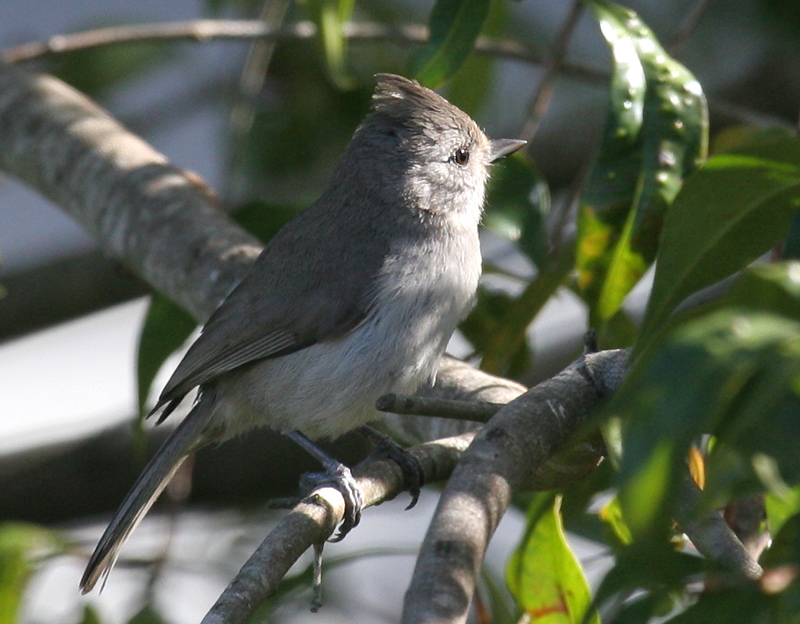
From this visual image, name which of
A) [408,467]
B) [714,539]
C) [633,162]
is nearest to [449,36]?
[633,162]

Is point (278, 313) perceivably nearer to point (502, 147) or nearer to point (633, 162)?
point (502, 147)

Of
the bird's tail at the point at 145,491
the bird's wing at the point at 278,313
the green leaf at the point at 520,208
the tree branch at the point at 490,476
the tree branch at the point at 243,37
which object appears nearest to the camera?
the tree branch at the point at 490,476

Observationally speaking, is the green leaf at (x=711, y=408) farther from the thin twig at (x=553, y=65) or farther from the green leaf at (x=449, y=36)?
the thin twig at (x=553, y=65)

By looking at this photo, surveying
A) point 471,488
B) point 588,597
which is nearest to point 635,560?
point 471,488

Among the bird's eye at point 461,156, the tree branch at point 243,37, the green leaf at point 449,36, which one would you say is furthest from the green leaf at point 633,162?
the tree branch at point 243,37

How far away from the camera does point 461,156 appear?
3.52 meters

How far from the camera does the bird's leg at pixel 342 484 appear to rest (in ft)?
7.48

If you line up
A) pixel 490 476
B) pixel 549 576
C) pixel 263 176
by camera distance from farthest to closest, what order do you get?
pixel 263 176
pixel 549 576
pixel 490 476

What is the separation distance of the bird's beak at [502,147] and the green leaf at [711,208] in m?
1.83

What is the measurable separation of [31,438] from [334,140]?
1980 mm

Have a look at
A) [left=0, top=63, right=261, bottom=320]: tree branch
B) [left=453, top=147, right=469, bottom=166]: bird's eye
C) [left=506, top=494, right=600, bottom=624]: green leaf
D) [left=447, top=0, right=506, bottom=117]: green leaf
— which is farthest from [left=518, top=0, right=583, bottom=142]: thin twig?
[left=506, top=494, right=600, bottom=624]: green leaf

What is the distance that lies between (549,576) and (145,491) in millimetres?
1285

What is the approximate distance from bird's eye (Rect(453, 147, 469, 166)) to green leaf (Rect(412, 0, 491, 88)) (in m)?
0.70

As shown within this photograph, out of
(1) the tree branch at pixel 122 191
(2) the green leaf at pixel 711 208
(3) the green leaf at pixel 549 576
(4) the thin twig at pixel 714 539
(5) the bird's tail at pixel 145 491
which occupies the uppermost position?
(2) the green leaf at pixel 711 208
